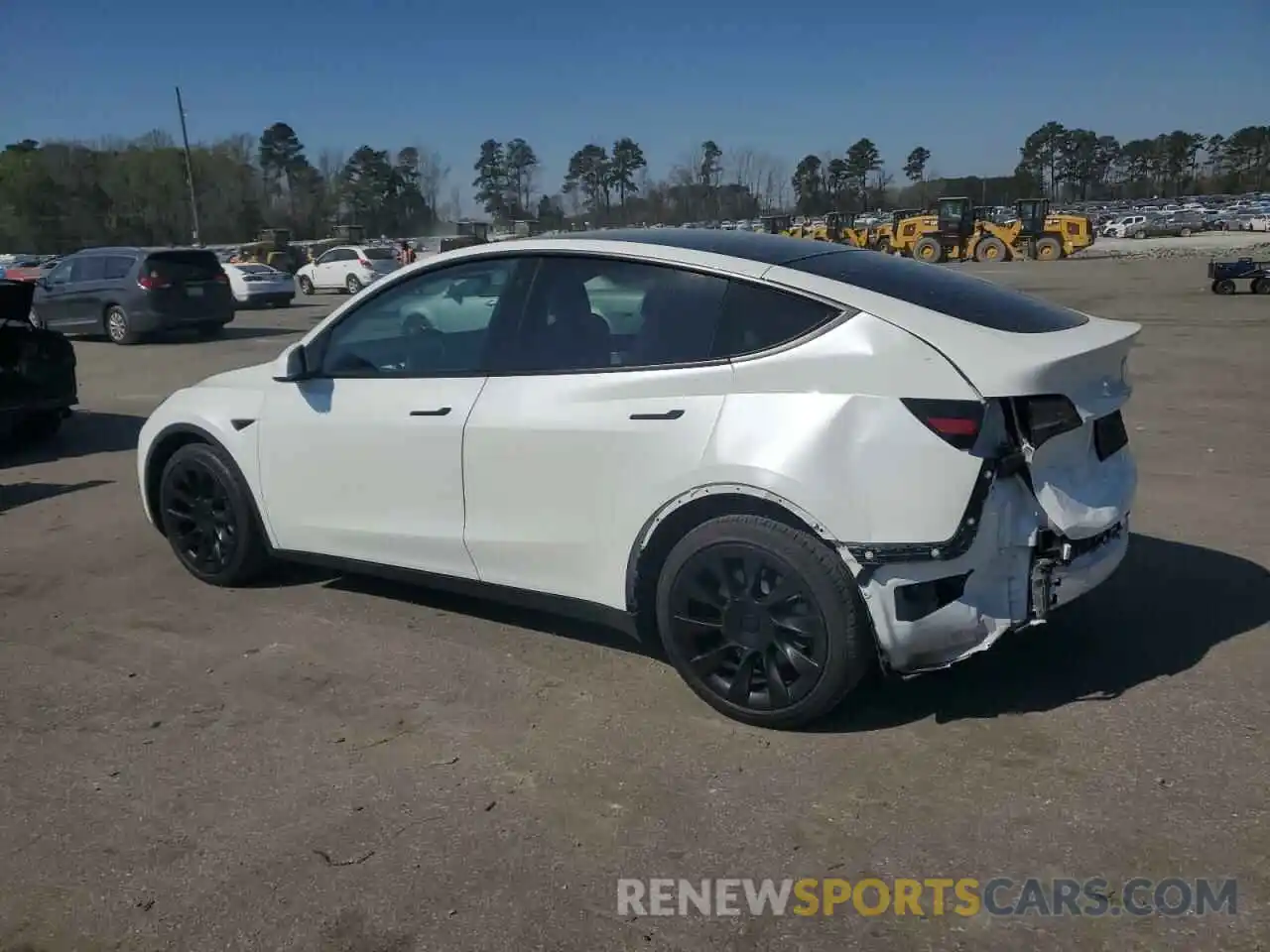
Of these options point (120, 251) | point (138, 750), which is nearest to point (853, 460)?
point (138, 750)

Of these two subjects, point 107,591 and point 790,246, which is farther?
point 107,591

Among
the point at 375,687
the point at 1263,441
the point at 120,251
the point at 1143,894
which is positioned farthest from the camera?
the point at 120,251

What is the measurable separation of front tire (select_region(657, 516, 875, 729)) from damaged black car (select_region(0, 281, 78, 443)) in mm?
7507

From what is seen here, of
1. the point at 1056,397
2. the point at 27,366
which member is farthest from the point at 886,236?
the point at 1056,397

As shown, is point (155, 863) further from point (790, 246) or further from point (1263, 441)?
point (1263, 441)

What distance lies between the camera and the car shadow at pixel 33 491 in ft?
25.2

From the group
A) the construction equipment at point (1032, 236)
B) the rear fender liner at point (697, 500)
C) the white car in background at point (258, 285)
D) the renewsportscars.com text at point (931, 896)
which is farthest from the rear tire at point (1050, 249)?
the renewsportscars.com text at point (931, 896)

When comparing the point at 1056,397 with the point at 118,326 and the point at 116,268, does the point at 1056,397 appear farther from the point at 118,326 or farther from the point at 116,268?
the point at 116,268

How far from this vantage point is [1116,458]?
3.95 metres

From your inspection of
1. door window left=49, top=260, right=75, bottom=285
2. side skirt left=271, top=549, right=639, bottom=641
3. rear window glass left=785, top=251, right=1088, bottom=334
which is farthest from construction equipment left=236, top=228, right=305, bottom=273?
rear window glass left=785, top=251, right=1088, bottom=334

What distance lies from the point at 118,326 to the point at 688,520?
58.5 feet

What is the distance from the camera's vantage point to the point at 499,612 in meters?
4.95

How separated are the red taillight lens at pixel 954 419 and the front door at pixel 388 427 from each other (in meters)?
1.78

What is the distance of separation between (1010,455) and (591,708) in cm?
172
